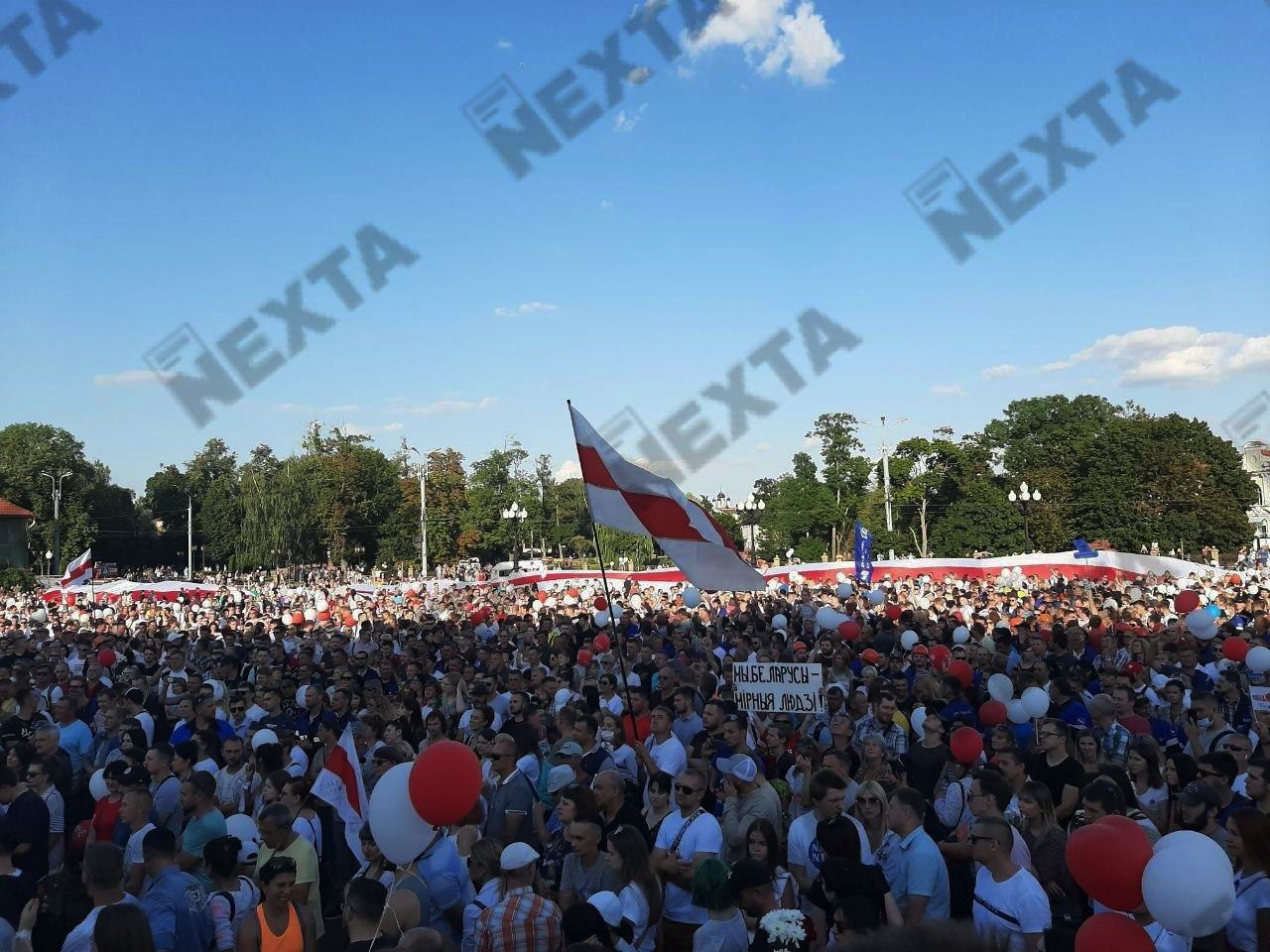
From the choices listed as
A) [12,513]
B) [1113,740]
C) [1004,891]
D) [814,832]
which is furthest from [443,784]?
[12,513]

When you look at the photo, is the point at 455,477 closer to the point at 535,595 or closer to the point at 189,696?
the point at 535,595

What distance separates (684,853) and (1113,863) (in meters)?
2.19

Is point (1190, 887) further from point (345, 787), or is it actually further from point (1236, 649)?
point (1236, 649)

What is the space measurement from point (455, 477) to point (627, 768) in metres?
73.2

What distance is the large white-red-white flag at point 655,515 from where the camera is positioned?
27.9 ft

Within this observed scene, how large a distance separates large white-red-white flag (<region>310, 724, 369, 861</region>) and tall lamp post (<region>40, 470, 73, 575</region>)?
72664mm

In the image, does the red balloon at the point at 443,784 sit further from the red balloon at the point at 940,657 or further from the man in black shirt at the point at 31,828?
the red balloon at the point at 940,657

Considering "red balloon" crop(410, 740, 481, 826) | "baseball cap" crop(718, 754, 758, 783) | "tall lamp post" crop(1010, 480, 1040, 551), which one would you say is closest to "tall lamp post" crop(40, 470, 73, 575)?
"tall lamp post" crop(1010, 480, 1040, 551)

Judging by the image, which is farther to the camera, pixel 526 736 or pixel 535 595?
pixel 535 595

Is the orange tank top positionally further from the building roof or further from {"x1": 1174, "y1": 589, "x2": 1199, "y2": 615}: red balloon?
the building roof

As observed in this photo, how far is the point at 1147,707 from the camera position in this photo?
28.1ft

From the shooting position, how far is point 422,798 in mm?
4547

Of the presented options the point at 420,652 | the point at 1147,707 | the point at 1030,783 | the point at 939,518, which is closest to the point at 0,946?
the point at 1030,783

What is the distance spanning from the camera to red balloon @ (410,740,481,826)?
178 inches
